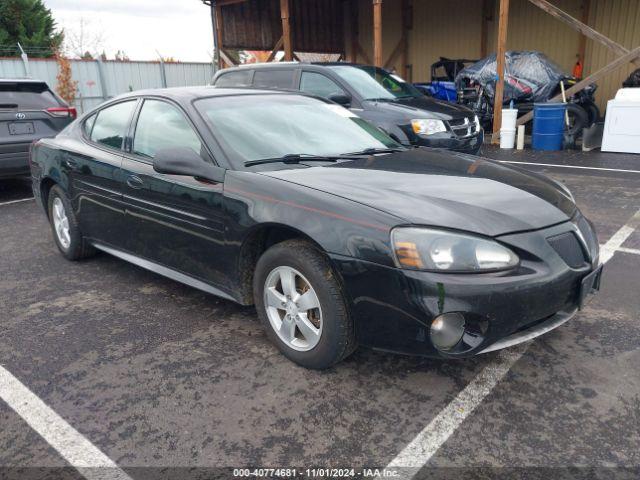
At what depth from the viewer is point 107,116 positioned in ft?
14.2

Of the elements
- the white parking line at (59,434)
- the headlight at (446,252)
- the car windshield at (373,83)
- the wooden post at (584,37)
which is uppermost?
the wooden post at (584,37)

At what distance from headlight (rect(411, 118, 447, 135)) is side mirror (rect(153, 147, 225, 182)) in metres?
4.60

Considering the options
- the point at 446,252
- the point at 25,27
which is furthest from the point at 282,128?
the point at 25,27

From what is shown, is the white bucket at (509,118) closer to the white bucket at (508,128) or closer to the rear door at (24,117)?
the white bucket at (508,128)

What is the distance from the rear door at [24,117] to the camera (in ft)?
22.8

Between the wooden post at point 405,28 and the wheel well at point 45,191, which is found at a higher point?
the wooden post at point 405,28

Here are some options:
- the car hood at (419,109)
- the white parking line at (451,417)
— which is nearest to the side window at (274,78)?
the car hood at (419,109)

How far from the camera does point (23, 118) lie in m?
7.10

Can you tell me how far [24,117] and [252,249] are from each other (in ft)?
18.3

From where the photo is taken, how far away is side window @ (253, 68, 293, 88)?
8.55m

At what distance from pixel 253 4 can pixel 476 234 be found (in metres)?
16.5

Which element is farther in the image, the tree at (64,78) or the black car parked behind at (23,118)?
the tree at (64,78)

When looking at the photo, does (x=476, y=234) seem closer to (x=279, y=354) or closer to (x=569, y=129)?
(x=279, y=354)

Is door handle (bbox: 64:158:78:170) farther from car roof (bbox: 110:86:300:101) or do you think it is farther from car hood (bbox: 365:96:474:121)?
car hood (bbox: 365:96:474:121)
